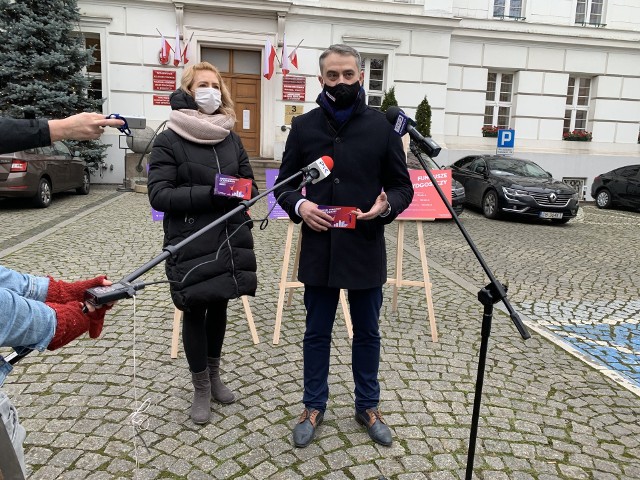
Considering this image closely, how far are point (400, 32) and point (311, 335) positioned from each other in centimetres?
1447

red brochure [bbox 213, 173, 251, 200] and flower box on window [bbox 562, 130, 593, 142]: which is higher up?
flower box on window [bbox 562, 130, 593, 142]

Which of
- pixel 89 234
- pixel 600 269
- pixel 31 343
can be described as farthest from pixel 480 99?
pixel 31 343

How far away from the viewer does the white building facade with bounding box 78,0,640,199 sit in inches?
550

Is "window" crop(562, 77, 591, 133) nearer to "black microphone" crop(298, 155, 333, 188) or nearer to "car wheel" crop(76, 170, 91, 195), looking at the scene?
"car wheel" crop(76, 170, 91, 195)

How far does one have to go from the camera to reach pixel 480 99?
53.7 ft

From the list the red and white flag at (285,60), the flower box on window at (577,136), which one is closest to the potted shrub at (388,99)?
the red and white flag at (285,60)

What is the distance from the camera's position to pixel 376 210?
2.45 meters

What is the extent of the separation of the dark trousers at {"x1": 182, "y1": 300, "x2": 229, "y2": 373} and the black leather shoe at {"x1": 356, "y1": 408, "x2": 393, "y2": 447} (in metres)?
0.97

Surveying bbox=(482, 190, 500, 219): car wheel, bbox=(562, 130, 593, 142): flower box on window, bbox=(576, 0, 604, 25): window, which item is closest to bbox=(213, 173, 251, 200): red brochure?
bbox=(482, 190, 500, 219): car wheel

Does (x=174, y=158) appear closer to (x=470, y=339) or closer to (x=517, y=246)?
(x=470, y=339)

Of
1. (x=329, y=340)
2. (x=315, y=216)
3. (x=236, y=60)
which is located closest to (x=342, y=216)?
(x=315, y=216)

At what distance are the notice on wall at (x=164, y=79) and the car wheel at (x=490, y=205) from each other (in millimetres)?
9106

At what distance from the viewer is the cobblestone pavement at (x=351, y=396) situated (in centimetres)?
254

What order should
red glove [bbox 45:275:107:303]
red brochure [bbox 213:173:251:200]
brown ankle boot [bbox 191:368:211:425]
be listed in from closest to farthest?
red glove [bbox 45:275:107:303]
red brochure [bbox 213:173:251:200]
brown ankle boot [bbox 191:368:211:425]
